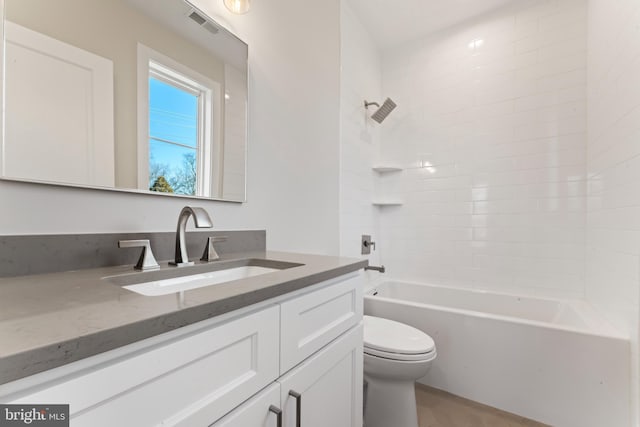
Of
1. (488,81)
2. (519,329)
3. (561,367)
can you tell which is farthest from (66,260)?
(488,81)

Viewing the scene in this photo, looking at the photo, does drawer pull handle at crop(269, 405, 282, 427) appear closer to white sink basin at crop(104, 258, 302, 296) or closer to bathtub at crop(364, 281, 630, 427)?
white sink basin at crop(104, 258, 302, 296)

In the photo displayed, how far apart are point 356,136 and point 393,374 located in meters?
1.65

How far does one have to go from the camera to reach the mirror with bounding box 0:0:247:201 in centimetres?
73

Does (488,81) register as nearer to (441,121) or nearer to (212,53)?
(441,121)

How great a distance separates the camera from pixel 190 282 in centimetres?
87

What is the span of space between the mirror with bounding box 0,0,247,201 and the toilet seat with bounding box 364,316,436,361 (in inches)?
38.6

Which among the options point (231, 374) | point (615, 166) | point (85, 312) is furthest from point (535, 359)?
point (85, 312)

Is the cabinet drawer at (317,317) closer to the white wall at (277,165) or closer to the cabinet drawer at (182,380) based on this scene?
the cabinet drawer at (182,380)

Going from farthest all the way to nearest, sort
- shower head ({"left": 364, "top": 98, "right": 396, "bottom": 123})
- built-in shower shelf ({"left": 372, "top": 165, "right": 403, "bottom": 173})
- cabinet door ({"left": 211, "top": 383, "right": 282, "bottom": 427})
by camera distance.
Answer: built-in shower shelf ({"left": 372, "top": 165, "right": 403, "bottom": 173}), shower head ({"left": 364, "top": 98, "right": 396, "bottom": 123}), cabinet door ({"left": 211, "top": 383, "right": 282, "bottom": 427})

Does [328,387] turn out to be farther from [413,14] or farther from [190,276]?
[413,14]

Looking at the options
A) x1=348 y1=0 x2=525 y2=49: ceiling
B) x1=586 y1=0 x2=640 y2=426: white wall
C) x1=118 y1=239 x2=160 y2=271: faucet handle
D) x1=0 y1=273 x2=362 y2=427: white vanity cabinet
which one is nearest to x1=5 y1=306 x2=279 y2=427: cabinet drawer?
x1=0 y1=273 x2=362 y2=427: white vanity cabinet

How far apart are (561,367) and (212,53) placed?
223 cm

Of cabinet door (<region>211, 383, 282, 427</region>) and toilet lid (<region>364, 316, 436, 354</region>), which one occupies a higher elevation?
cabinet door (<region>211, 383, 282, 427</region>)

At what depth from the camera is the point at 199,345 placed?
50 centimetres
